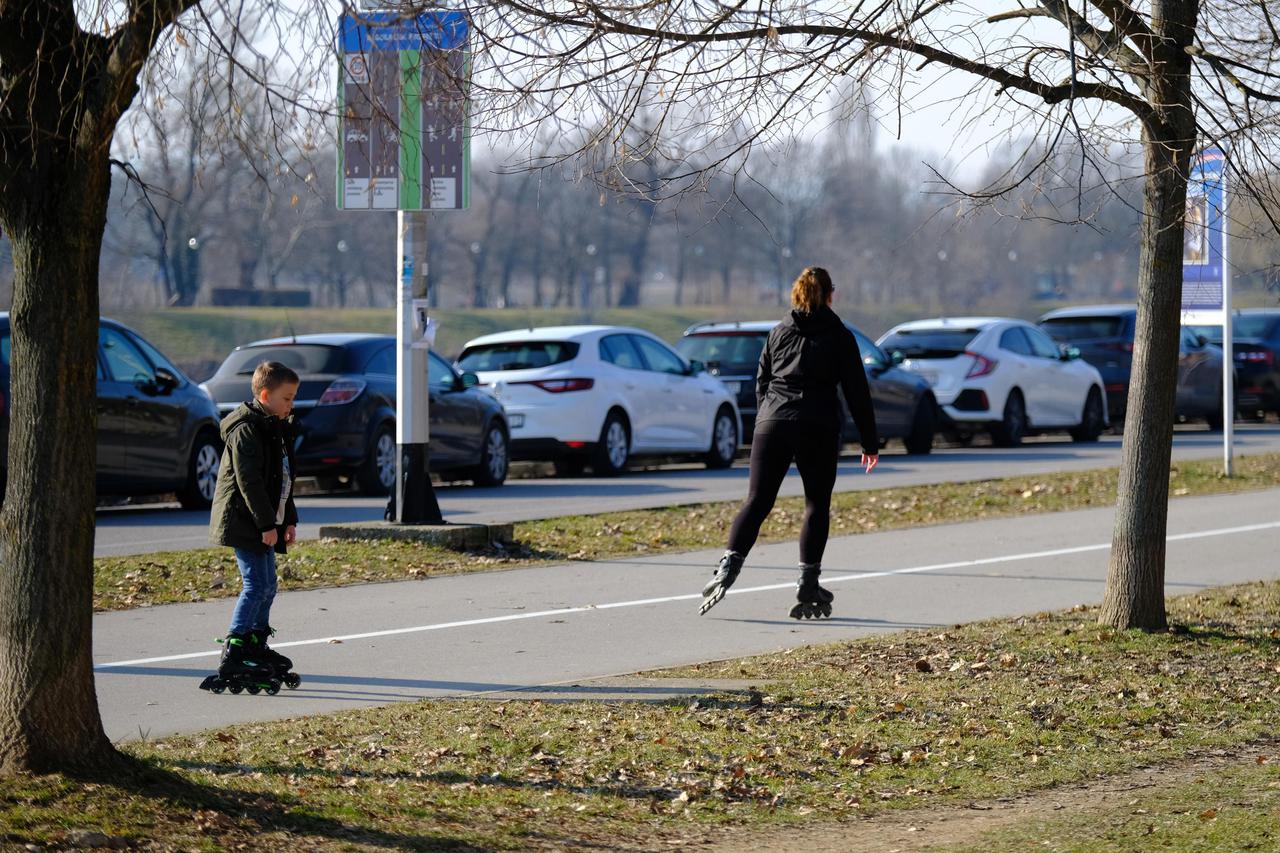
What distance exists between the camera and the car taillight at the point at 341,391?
1720 centimetres

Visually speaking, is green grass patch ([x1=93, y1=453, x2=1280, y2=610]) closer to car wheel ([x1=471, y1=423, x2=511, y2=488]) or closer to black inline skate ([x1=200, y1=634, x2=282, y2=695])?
black inline skate ([x1=200, y1=634, x2=282, y2=695])

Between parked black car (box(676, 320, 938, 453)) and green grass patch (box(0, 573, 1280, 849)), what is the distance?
1439 centimetres

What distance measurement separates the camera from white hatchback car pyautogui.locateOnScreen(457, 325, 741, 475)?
19969 mm

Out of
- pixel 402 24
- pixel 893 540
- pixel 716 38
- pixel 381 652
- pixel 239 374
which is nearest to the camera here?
pixel 402 24

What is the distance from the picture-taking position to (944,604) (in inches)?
424

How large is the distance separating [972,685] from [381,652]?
9.64 ft

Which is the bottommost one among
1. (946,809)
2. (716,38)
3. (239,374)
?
(946,809)

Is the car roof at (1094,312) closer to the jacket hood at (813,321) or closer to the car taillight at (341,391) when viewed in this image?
the car taillight at (341,391)

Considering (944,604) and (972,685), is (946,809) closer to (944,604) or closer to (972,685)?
(972,685)

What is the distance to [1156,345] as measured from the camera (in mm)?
8906

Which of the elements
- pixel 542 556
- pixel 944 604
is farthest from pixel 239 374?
pixel 944 604

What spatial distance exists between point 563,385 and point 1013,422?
8424 millimetres

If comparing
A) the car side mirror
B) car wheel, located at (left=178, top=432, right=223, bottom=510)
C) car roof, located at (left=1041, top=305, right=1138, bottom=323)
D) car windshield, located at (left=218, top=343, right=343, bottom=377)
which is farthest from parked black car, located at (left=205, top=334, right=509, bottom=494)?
car roof, located at (left=1041, top=305, right=1138, bottom=323)

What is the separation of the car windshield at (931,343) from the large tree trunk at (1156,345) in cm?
1639
